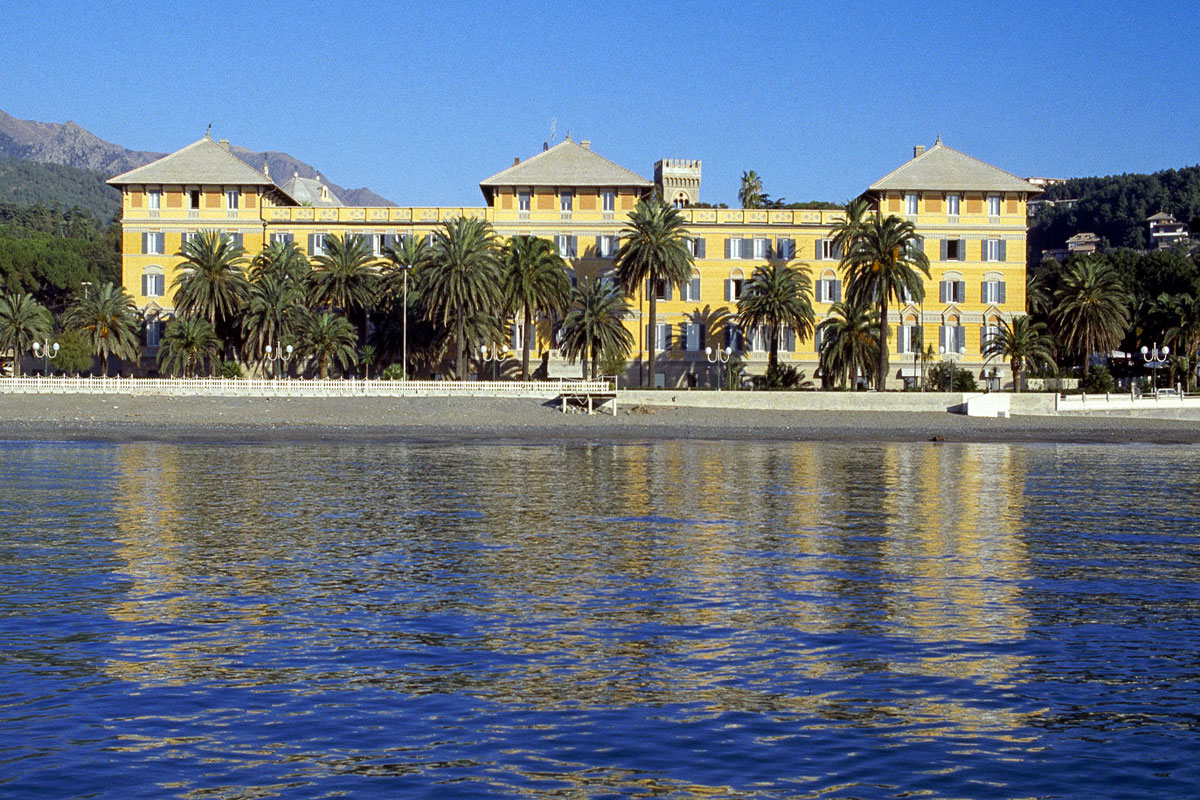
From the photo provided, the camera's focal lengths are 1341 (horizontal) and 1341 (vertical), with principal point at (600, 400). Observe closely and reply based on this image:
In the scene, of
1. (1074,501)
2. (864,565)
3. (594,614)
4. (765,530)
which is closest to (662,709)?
(594,614)

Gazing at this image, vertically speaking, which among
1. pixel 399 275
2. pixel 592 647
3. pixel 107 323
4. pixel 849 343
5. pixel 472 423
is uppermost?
pixel 399 275

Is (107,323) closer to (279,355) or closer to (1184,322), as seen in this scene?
(279,355)

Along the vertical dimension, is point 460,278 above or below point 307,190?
below

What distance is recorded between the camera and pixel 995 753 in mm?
12836

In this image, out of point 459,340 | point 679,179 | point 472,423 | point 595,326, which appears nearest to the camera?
point 472,423

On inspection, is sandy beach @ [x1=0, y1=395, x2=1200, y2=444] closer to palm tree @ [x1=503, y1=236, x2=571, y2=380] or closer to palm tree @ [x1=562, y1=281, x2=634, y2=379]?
palm tree @ [x1=562, y1=281, x2=634, y2=379]

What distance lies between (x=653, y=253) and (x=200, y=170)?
33036 mm

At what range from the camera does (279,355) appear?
79438mm

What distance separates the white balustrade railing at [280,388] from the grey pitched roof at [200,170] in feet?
66.5

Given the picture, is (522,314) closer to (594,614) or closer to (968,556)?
(968,556)

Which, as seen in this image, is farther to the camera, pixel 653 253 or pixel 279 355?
pixel 653 253

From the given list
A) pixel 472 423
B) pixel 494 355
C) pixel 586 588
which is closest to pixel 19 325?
pixel 494 355

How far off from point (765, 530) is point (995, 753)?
17.2 metres

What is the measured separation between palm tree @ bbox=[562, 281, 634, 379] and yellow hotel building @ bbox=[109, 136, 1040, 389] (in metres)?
6.97
